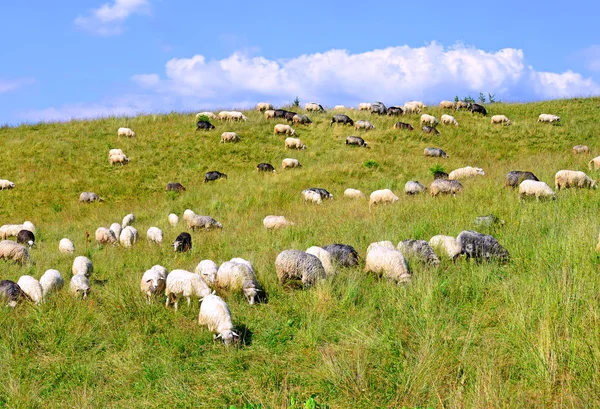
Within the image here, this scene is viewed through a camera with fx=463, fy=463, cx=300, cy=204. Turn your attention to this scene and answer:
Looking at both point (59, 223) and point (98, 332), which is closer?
point (98, 332)

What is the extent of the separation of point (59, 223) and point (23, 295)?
37.4 ft

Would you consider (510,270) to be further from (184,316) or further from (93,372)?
(93,372)

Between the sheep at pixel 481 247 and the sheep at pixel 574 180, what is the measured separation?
7.08m

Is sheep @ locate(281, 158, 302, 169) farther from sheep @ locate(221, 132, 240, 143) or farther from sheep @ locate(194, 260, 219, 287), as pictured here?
sheep @ locate(194, 260, 219, 287)

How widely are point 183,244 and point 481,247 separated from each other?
731 centimetres

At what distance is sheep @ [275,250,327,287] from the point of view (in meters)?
7.61

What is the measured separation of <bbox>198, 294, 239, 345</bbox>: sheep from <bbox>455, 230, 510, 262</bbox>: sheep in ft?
13.9

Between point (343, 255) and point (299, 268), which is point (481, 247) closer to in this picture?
point (343, 255)

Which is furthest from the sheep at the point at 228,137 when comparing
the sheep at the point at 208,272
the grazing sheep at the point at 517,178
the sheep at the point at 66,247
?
the sheep at the point at 208,272

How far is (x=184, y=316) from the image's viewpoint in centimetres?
695

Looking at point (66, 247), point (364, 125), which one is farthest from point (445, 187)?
point (364, 125)

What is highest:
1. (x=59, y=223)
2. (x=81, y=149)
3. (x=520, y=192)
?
(x=81, y=149)

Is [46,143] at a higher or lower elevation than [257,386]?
higher

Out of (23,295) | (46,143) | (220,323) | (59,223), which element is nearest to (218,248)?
(23,295)
